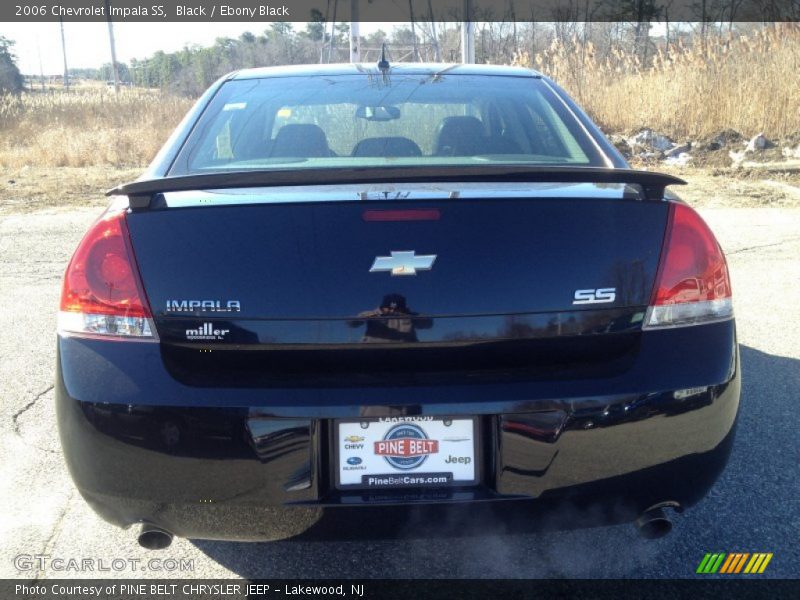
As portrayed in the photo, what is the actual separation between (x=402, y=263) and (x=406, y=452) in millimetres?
454

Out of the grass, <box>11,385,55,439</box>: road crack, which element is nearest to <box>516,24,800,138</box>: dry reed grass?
the grass

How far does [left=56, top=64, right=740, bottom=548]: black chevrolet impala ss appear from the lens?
188 centimetres

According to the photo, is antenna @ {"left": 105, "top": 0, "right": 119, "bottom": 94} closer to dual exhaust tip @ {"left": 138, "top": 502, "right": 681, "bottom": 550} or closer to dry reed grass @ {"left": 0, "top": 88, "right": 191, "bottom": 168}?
dry reed grass @ {"left": 0, "top": 88, "right": 191, "bottom": 168}

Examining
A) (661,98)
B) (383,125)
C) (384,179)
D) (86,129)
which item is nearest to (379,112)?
(383,125)

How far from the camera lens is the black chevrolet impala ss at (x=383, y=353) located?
6.15ft

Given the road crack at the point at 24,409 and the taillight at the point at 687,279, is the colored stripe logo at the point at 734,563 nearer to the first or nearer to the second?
the taillight at the point at 687,279

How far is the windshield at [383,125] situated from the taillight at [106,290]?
59cm

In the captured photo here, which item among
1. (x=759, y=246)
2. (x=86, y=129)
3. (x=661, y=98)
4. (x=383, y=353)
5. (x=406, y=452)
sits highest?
(x=661, y=98)

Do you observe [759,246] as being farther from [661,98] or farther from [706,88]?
[661,98]

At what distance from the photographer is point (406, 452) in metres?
1.90

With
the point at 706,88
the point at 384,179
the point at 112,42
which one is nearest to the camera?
the point at 384,179

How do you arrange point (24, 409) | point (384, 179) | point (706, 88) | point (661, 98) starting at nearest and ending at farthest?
point (384, 179), point (24, 409), point (706, 88), point (661, 98)

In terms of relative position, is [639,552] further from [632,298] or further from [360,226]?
[360,226]

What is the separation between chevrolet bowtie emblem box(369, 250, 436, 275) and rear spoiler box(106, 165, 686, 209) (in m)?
0.29
